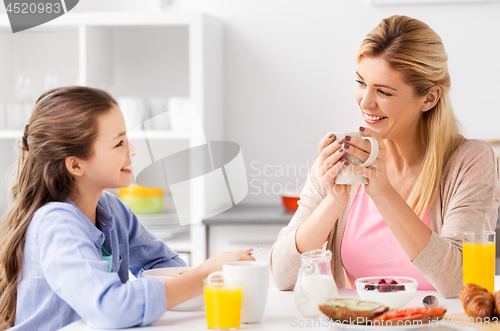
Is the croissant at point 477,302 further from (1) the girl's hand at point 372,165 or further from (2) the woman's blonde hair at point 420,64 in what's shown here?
(2) the woman's blonde hair at point 420,64

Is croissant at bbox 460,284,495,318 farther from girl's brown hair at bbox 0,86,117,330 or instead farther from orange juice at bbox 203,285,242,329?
girl's brown hair at bbox 0,86,117,330

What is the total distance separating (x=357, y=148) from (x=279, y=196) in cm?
173

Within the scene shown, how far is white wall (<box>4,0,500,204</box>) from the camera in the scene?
2693 mm

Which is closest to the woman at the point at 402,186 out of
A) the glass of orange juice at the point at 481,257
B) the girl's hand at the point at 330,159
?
the girl's hand at the point at 330,159

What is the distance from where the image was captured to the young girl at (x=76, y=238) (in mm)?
954

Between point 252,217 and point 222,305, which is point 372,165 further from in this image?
point 252,217

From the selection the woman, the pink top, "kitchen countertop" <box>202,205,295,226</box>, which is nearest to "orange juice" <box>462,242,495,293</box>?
the woman

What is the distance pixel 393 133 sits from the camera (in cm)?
147

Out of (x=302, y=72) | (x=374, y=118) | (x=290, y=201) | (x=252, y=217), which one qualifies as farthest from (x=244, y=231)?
(x=374, y=118)

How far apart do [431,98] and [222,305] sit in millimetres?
862

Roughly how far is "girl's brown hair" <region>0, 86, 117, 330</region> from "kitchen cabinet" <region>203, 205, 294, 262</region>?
1227mm

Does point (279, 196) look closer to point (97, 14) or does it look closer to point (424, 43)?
point (97, 14)

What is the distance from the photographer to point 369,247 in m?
1.46

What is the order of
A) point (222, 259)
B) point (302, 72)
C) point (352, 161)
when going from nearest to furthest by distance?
point (222, 259) < point (352, 161) < point (302, 72)
